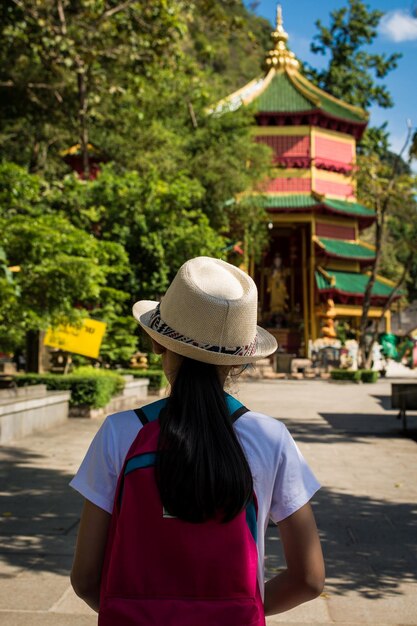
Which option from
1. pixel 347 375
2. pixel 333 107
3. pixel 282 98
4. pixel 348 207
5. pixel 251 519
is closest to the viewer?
pixel 251 519

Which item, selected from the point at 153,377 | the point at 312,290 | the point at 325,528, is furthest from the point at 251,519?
the point at 312,290

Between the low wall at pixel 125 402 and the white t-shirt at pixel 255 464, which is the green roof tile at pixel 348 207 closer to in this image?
the low wall at pixel 125 402

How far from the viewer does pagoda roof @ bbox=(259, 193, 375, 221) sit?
1738 inches

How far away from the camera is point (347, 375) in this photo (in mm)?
33906

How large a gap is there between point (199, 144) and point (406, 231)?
44.6 metres

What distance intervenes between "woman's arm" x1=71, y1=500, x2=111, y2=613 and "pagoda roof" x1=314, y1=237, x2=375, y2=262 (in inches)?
1680

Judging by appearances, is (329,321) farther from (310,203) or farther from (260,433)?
(260,433)

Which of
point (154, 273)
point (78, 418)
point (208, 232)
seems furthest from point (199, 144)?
point (78, 418)

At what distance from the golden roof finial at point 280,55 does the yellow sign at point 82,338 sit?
35.1 m

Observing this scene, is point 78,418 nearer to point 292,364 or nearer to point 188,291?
point 188,291

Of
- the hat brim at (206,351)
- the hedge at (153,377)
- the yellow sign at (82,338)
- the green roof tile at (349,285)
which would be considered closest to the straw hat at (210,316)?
the hat brim at (206,351)

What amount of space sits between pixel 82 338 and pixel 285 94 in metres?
33.3

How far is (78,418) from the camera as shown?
15828mm

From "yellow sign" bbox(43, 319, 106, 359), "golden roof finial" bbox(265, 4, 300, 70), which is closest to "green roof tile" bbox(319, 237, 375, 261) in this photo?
"golden roof finial" bbox(265, 4, 300, 70)
